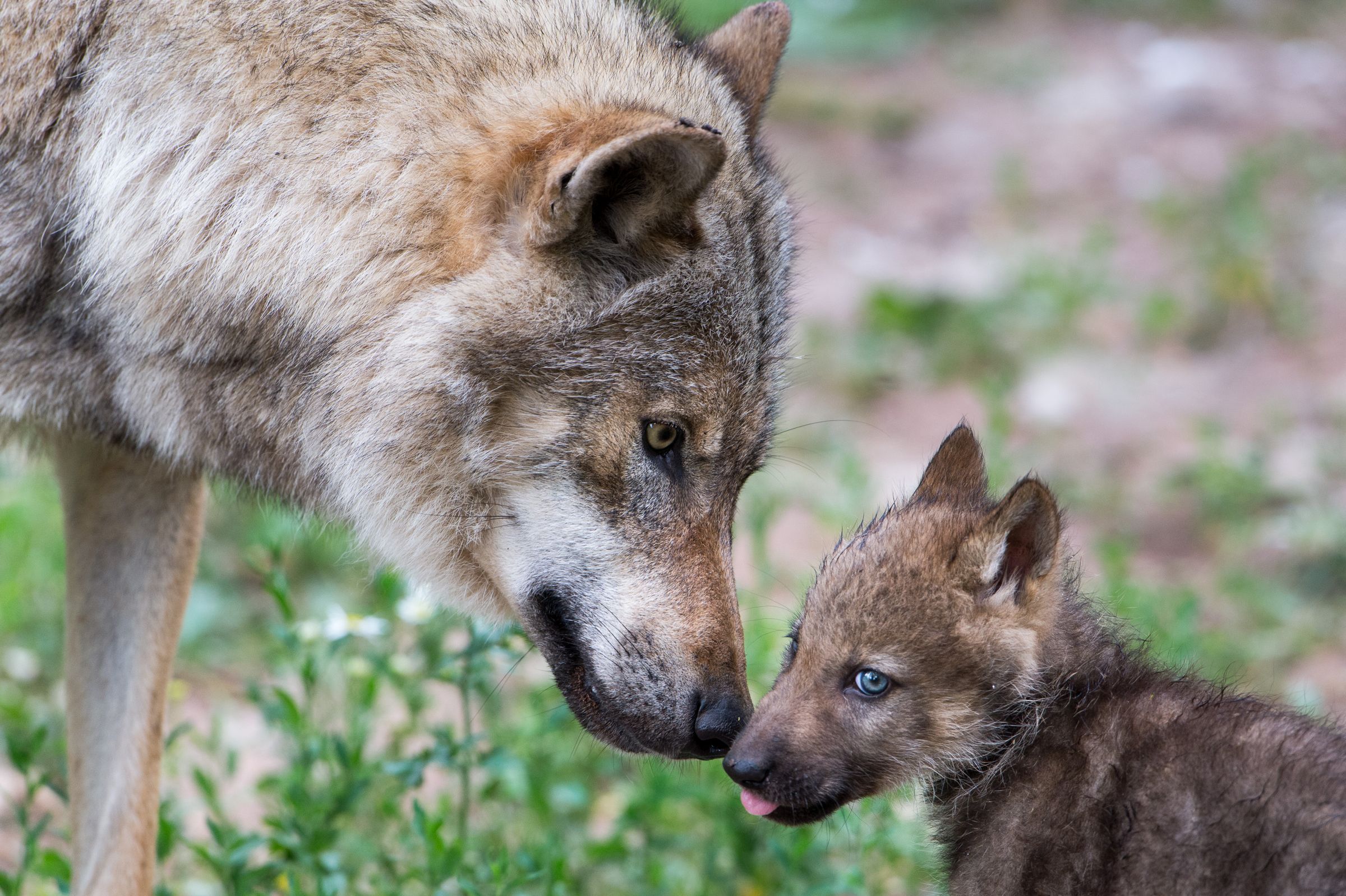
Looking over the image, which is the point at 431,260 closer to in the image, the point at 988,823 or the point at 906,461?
the point at 988,823

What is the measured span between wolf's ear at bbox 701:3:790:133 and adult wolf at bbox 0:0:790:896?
0.46m

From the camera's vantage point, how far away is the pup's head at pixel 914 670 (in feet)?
10.3

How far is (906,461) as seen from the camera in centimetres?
687

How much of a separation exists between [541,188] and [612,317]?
353 millimetres

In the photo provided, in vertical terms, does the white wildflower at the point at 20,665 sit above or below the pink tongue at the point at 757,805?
below

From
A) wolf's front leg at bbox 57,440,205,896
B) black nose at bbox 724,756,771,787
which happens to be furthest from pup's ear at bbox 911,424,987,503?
wolf's front leg at bbox 57,440,205,896

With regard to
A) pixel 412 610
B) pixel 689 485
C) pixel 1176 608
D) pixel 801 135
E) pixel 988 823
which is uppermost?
pixel 689 485

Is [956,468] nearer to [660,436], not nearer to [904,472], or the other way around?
[660,436]

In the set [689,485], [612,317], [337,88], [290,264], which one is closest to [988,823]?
[689,485]

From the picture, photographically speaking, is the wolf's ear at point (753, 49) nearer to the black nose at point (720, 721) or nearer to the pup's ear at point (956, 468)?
the pup's ear at point (956, 468)

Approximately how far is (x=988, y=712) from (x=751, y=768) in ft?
1.80

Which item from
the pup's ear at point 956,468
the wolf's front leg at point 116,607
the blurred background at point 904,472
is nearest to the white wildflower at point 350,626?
the blurred background at point 904,472

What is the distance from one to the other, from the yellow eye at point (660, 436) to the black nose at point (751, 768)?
2.53 feet

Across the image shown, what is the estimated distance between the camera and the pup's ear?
3512mm
